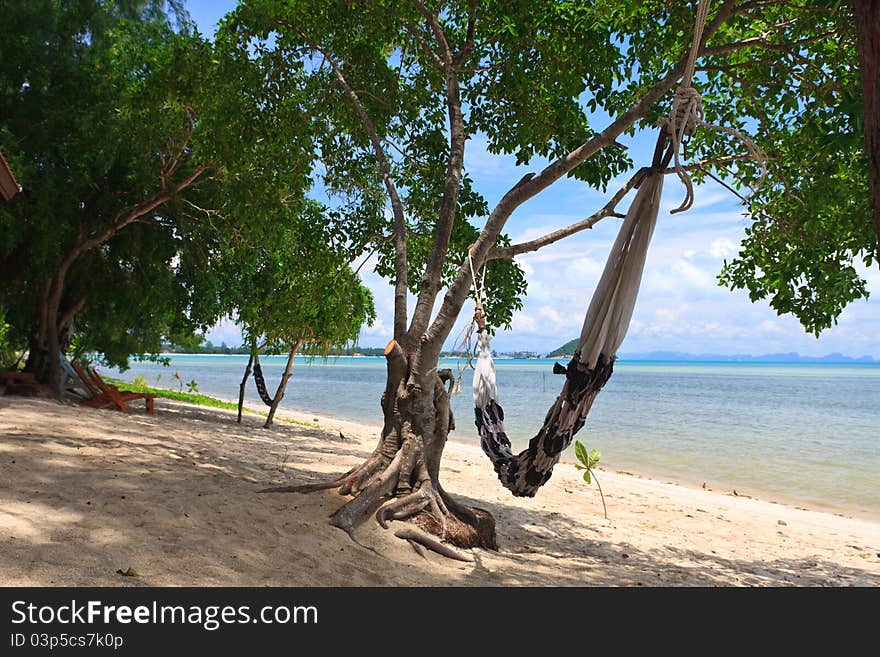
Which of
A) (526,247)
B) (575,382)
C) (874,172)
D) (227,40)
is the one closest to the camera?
(874,172)

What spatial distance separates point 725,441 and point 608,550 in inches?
533

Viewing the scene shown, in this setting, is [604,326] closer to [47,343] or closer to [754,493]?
[754,493]

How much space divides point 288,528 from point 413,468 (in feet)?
3.58

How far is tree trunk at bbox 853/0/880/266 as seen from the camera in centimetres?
253

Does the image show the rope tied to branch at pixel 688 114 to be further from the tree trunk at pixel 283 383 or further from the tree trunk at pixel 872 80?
the tree trunk at pixel 283 383

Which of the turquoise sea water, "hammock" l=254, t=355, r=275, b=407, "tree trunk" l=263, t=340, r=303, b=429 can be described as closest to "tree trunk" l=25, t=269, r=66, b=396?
"hammock" l=254, t=355, r=275, b=407

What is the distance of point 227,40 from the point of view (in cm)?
610

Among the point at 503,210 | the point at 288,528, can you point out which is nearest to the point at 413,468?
the point at 288,528

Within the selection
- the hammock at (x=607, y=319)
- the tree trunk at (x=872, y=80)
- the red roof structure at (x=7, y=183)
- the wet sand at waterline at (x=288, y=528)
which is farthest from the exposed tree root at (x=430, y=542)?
the red roof structure at (x=7, y=183)

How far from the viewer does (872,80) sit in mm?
2555

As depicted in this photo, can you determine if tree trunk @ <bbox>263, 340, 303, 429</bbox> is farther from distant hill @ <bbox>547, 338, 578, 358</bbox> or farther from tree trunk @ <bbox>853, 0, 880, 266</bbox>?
tree trunk @ <bbox>853, 0, 880, 266</bbox>

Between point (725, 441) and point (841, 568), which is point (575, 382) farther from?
point (725, 441)

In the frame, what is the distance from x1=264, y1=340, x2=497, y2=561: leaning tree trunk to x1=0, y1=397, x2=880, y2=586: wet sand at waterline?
19 cm
